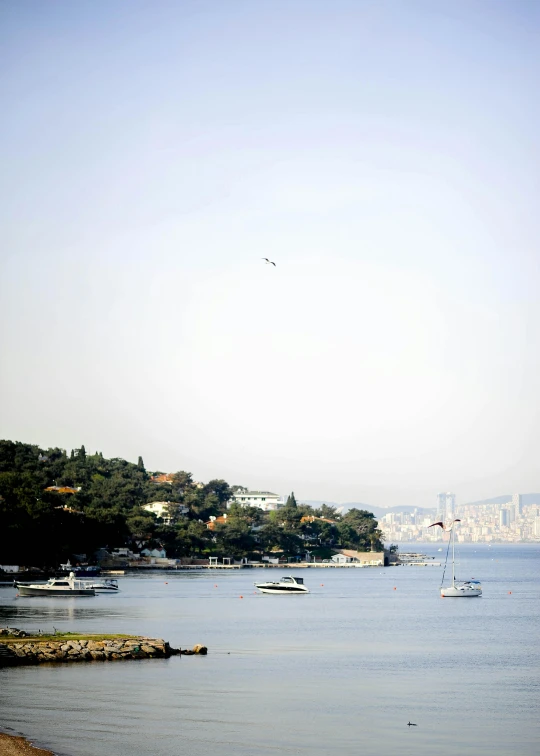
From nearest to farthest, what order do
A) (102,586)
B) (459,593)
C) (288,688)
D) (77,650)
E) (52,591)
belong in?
(288,688) → (77,650) → (52,591) → (102,586) → (459,593)

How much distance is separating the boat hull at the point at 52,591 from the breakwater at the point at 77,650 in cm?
5857

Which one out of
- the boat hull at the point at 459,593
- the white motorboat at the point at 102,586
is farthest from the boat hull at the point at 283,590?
the white motorboat at the point at 102,586

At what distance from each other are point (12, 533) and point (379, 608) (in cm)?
5640

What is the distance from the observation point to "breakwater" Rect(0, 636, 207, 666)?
50.8 m

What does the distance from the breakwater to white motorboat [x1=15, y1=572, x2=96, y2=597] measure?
5880 cm

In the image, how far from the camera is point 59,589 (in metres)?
112

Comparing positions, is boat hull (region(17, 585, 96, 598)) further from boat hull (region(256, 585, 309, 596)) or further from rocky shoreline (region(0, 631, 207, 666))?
rocky shoreline (region(0, 631, 207, 666))

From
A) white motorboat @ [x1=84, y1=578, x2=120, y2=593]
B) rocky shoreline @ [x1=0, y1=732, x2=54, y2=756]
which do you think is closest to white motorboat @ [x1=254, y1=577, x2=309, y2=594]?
white motorboat @ [x1=84, y1=578, x2=120, y2=593]

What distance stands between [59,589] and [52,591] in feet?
2.53

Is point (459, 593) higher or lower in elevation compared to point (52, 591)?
higher

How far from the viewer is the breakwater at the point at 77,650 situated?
50.8m

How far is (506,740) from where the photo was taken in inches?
1521

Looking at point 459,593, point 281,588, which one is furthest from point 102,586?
point 459,593

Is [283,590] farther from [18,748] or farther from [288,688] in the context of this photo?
[18,748]
